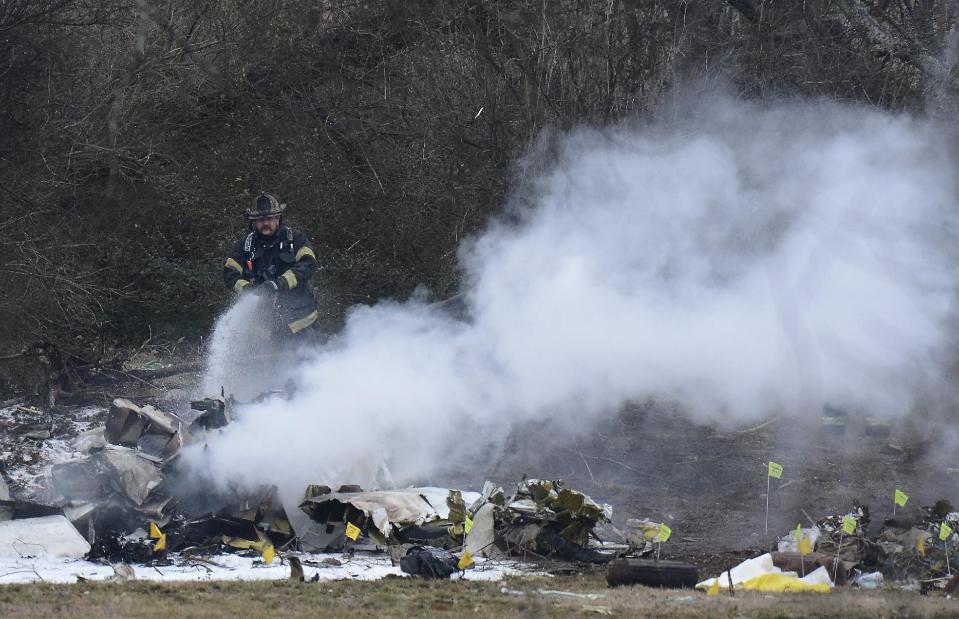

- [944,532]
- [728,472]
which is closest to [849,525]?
[944,532]

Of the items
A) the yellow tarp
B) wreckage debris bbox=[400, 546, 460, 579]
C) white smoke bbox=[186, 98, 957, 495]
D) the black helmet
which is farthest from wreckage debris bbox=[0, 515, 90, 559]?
the yellow tarp

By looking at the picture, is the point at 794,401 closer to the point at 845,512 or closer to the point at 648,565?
the point at 845,512

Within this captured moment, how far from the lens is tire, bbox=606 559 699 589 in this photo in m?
8.15

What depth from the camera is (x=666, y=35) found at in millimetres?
19656

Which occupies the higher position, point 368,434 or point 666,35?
point 666,35

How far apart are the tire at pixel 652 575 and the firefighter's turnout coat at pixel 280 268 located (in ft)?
19.8

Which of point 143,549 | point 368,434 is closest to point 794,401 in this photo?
point 368,434

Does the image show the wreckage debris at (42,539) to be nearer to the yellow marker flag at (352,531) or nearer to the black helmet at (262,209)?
the yellow marker flag at (352,531)

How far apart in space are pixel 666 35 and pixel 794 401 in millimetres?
8477

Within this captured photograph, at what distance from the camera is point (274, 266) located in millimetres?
13156

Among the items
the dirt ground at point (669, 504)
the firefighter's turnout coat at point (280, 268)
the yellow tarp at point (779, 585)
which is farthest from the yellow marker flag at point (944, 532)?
the firefighter's turnout coat at point (280, 268)

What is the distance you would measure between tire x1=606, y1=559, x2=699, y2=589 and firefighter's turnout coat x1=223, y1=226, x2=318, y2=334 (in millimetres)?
6034

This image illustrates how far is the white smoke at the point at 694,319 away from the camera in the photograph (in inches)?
503

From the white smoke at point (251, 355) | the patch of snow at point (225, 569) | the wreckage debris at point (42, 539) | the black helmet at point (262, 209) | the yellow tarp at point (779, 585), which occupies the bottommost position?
the yellow tarp at point (779, 585)
